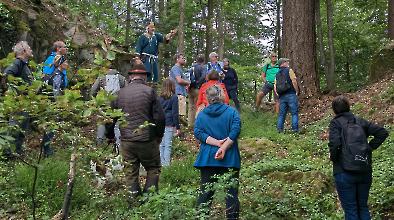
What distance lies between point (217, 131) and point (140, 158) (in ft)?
4.05

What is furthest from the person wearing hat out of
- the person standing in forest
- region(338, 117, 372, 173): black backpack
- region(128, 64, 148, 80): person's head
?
the person standing in forest

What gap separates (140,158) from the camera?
7.02 meters

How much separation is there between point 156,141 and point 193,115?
677 cm

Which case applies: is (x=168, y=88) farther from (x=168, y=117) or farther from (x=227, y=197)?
(x=227, y=197)

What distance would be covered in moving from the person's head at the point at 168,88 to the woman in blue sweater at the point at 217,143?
332 cm

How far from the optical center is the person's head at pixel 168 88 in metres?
9.83

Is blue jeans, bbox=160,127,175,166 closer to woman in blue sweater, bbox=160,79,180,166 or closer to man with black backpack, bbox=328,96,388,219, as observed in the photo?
woman in blue sweater, bbox=160,79,180,166

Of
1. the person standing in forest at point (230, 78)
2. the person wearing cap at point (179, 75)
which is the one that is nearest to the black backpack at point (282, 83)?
the person wearing cap at point (179, 75)

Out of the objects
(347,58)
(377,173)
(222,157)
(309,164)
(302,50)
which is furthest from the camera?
(347,58)

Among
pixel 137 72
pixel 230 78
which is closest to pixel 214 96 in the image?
pixel 137 72

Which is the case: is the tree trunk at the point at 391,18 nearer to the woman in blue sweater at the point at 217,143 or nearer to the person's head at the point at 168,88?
the person's head at the point at 168,88

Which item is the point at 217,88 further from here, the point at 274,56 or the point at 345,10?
the point at 345,10

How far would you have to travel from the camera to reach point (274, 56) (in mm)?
14031

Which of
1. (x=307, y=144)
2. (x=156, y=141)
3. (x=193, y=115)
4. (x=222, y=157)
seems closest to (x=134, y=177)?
(x=156, y=141)
